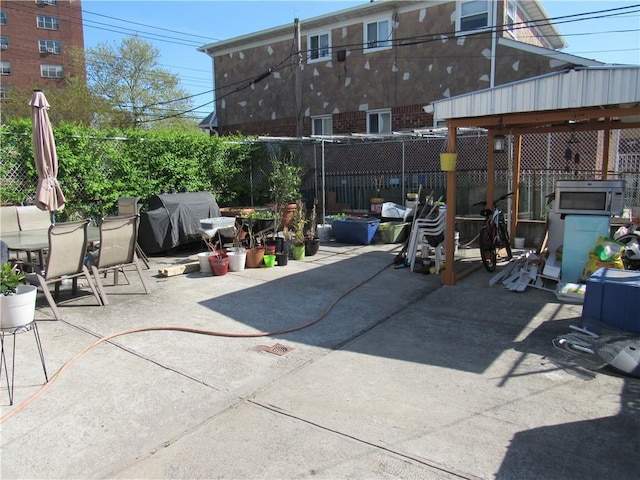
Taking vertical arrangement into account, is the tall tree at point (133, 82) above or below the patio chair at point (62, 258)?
above

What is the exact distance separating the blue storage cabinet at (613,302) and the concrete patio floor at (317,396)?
14.9 inches

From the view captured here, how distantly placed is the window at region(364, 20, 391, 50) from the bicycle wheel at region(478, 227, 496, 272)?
30.4 feet

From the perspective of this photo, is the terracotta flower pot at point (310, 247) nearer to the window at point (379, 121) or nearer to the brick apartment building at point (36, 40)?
the window at point (379, 121)

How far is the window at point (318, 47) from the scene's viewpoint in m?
15.6

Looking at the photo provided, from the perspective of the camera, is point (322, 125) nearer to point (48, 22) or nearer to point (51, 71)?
point (51, 71)

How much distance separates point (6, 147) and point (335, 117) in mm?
10292

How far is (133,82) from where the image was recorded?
3008 cm

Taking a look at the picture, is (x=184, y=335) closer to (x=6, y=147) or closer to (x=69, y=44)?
(x=6, y=147)

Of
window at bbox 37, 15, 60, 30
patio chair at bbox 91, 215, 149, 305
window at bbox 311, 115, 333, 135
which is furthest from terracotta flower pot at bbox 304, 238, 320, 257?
window at bbox 37, 15, 60, 30

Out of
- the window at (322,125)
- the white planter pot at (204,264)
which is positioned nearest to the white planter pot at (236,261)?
the white planter pot at (204,264)

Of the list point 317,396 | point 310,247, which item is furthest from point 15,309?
point 310,247

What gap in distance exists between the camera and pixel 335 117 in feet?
51.2

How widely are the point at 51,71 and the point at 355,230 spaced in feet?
156

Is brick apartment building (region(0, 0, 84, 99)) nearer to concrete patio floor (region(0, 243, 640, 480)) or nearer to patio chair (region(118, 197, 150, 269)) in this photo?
patio chair (region(118, 197, 150, 269))
